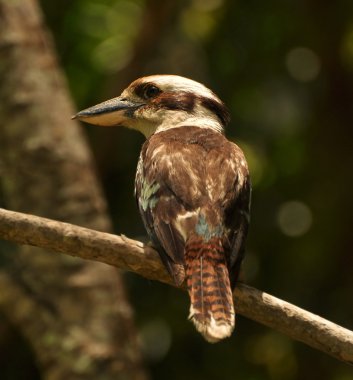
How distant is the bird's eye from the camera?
223 inches

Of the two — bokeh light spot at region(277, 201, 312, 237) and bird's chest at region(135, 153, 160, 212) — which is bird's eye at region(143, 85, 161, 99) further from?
bokeh light spot at region(277, 201, 312, 237)

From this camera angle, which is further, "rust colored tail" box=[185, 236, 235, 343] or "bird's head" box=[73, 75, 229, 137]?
"bird's head" box=[73, 75, 229, 137]

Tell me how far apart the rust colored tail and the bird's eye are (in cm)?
→ 145

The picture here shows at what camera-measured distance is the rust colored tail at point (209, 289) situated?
4090mm

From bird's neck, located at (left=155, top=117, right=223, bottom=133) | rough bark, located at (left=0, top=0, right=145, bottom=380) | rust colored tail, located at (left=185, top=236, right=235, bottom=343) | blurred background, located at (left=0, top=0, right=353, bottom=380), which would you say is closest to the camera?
rust colored tail, located at (left=185, top=236, right=235, bottom=343)

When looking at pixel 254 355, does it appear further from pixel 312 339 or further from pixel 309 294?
pixel 312 339

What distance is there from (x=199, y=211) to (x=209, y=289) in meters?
0.39

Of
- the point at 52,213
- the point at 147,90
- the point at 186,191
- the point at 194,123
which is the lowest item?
the point at 52,213

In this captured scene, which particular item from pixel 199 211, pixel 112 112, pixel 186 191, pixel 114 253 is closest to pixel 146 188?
pixel 186 191

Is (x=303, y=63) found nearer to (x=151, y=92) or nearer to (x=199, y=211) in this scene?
(x=151, y=92)

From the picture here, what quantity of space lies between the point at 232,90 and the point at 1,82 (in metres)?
1.49

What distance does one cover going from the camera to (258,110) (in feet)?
22.6

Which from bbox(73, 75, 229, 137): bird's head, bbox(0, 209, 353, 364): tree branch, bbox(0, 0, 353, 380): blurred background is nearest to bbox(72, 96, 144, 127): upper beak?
bbox(73, 75, 229, 137): bird's head

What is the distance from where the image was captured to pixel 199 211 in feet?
14.6
